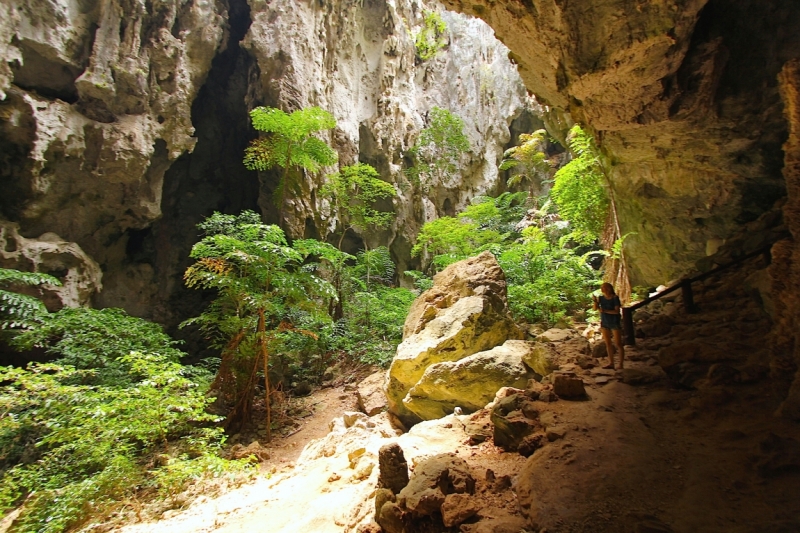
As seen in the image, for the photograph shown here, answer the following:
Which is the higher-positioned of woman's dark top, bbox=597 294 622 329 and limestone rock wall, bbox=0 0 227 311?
limestone rock wall, bbox=0 0 227 311

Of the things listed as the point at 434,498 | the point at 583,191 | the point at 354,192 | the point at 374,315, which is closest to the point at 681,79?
the point at 583,191

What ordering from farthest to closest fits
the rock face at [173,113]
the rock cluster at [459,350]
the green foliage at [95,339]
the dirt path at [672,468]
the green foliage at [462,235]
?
the green foliage at [462,235] → the rock face at [173,113] → the green foliage at [95,339] → the rock cluster at [459,350] → the dirt path at [672,468]

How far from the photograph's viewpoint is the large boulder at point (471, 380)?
16.5ft

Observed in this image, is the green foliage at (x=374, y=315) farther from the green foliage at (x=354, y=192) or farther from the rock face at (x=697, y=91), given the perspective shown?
the rock face at (x=697, y=91)

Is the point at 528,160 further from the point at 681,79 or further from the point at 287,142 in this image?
the point at 681,79

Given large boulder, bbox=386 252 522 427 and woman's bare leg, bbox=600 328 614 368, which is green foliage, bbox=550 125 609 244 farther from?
woman's bare leg, bbox=600 328 614 368

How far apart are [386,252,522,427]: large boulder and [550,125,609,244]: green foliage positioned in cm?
313

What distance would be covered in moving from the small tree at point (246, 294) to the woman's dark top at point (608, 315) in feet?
16.7

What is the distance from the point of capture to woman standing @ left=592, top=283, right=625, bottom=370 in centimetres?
444

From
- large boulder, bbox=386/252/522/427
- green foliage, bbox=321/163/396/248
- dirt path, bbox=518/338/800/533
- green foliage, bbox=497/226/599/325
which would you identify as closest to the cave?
dirt path, bbox=518/338/800/533

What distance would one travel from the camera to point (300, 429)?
24.3 ft

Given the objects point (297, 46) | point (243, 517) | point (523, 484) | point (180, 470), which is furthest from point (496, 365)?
point (297, 46)

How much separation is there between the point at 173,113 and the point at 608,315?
13.4 metres

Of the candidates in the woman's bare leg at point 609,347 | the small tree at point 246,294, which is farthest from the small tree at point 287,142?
the woman's bare leg at point 609,347
